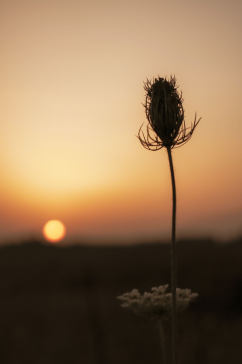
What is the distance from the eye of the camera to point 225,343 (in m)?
20.3

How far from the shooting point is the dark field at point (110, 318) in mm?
19000

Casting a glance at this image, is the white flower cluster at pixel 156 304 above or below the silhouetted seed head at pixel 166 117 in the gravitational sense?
below

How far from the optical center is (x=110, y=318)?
2541 cm

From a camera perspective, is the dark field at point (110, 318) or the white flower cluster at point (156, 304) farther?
the dark field at point (110, 318)

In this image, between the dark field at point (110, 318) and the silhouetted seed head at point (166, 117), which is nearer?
the silhouetted seed head at point (166, 117)

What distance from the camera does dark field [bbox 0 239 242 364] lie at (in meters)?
19.0

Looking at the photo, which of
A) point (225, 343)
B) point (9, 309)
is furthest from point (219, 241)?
point (225, 343)

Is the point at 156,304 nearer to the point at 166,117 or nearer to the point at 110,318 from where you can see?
the point at 166,117

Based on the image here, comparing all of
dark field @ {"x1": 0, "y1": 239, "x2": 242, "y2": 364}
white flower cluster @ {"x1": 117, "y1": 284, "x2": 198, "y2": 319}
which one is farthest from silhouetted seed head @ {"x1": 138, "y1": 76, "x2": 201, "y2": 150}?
dark field @ {"x1": 0, "y1": 239, "x2": 242, "y2": 364}

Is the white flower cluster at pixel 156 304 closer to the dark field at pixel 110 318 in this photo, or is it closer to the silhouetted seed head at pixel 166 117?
the silhouetted seed head at pixel 166 117

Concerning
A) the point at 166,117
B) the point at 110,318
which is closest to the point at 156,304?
the point at 166,117

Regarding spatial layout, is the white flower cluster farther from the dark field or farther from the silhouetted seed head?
the dark field

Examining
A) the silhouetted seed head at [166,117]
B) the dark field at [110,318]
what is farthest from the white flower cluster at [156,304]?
the dark field at [110,318]

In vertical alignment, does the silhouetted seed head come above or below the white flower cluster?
above
